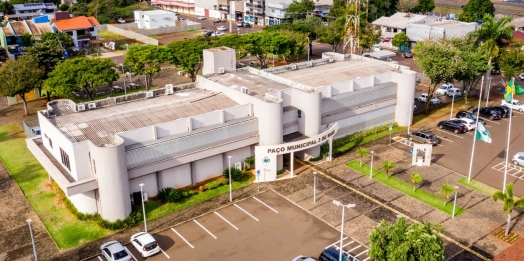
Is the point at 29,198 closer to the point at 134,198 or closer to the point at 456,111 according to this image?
the point at 134,198

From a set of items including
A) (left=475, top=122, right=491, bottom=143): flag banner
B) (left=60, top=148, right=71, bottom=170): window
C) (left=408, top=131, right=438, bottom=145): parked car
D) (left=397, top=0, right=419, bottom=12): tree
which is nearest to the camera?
(left=60, top=148, right=71, bottom=170): window

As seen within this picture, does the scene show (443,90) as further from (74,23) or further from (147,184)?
(74,23)

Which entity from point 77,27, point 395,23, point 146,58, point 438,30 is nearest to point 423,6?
point 395,23

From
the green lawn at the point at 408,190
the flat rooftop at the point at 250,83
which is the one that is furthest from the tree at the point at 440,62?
the flat rooftop at the point at 250,83

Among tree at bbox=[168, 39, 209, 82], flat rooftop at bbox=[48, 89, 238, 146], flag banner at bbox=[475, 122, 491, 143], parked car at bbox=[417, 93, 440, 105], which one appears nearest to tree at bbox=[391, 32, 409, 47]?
parked car at bbox=[417, 93, 440, 105]

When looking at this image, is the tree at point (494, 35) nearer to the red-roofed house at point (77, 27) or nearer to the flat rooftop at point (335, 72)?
the flat rooftop at point (335, 72)

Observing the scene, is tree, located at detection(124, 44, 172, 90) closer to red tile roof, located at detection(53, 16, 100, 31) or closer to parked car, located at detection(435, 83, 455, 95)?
parked car, located at detection(435, 83, 455, 95)
